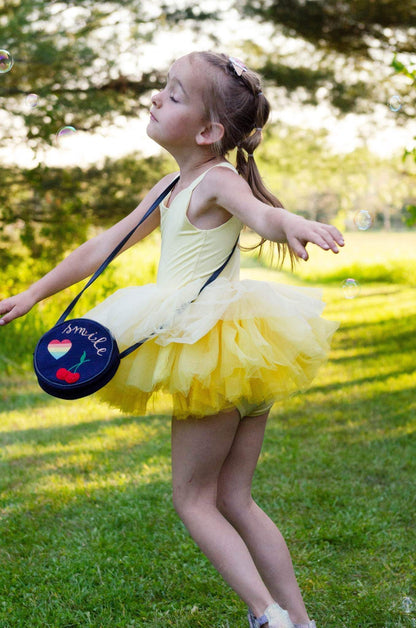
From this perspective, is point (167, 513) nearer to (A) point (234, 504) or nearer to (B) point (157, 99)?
(A) point (234, 504)

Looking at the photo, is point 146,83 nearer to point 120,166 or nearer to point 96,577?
point 120,166

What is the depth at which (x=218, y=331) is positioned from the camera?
71.0 inches

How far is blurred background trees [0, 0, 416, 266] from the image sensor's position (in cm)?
668

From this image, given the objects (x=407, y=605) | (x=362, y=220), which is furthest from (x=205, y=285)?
(x=362, y=220)

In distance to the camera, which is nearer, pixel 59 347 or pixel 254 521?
pixel 59 347

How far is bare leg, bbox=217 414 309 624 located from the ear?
792 millimetres

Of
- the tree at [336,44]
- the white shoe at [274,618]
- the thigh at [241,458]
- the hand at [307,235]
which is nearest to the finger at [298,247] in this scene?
the hand at [307,235]

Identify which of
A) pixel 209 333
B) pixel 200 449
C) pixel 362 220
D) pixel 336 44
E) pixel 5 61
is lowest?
pixel 336 44

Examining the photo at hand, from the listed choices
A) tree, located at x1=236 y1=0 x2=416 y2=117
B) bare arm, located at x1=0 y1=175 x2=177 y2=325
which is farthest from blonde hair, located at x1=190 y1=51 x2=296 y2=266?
tree, located at x1=236 y1=0 x2=416 y2=117

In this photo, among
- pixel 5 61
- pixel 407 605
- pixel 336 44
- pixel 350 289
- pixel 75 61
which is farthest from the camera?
pixel 336 44

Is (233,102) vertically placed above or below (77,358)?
above

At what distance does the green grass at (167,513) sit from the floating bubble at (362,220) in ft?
4.13

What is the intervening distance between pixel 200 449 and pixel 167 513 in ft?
4.56

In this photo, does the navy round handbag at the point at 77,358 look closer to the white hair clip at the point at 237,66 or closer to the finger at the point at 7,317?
the finger at the point at 7,317
